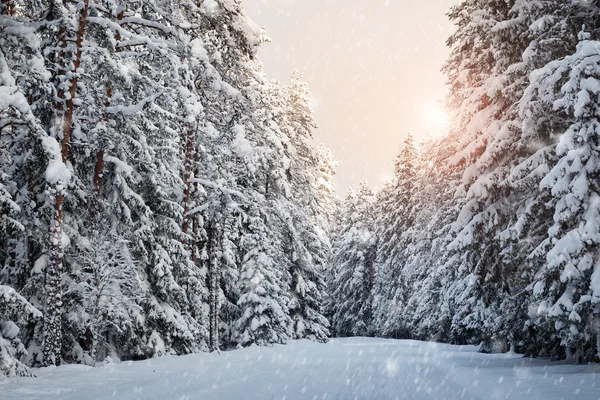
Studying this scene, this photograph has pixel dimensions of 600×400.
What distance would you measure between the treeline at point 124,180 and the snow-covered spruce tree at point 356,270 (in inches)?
1212

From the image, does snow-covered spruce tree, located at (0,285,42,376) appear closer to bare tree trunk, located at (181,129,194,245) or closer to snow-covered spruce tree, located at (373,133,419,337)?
bare tree trunk, located at (181,129,194,245)

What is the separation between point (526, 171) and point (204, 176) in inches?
517

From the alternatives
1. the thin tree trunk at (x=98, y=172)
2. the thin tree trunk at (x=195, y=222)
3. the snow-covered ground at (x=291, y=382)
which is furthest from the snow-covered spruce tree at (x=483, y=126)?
the thin tree trunk at (x=98, y=172)

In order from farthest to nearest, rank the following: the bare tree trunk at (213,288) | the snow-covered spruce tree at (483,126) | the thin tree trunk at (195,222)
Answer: the thin tree trunk at (195,222)
the bare tree trunk at (213,288)
the snow-covered spruce tree at (483,126)

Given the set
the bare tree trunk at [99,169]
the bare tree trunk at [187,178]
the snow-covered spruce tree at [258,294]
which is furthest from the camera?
the snow-covered spruce tree at [258,294]

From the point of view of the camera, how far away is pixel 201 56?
53.6ft

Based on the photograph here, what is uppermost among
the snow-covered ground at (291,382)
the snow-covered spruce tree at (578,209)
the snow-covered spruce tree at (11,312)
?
the snow-covered spruce tree at (578,209)

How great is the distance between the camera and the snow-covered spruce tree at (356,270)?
57625 millimetres

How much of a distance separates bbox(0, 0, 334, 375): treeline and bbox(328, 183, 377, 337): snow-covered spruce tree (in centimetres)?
3078

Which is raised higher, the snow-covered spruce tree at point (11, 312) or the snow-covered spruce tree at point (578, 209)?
the snow-covered spruce tree at point (578, 209)

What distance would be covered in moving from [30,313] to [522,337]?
51.9 feet

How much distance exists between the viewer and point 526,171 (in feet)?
57.2

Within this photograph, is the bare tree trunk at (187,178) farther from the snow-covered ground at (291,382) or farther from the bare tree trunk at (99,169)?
the snow-covered ground at (291,382)

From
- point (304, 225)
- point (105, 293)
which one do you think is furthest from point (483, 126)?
point (304, 225)
